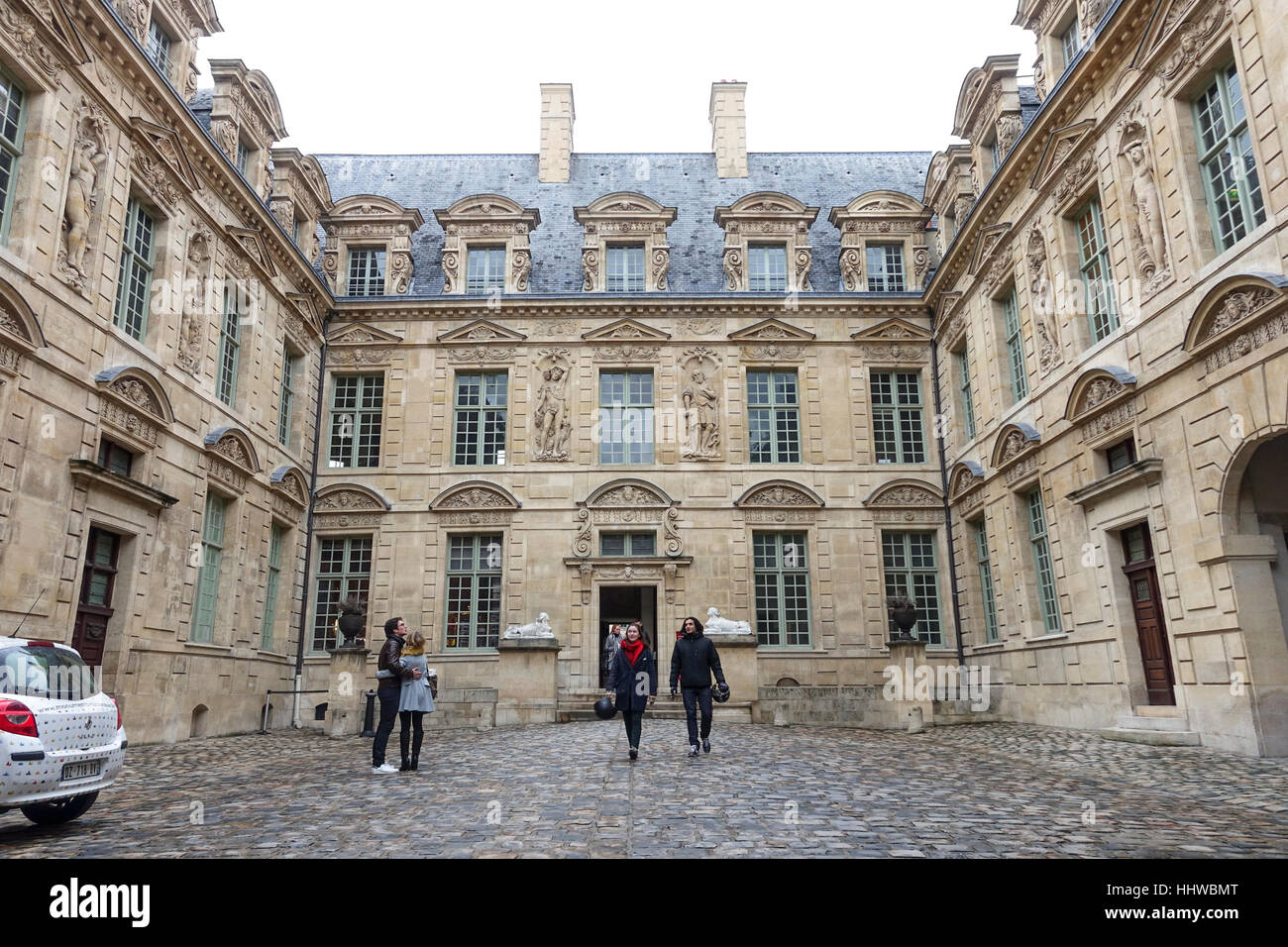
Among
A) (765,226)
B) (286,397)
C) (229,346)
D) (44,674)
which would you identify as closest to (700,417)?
(765,226)

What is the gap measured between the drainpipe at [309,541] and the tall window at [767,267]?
36.4 feet

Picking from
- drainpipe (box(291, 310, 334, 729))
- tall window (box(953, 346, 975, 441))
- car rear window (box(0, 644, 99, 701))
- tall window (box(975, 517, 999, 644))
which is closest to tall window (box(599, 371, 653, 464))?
drainpipe (box(291, 310, 334, 729))

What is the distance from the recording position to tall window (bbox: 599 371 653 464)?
866 inches

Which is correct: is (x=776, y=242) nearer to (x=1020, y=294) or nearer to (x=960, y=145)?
(x=960, y=145)

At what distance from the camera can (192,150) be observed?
632 inches

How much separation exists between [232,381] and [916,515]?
1591 cm

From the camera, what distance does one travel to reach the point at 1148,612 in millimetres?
13328

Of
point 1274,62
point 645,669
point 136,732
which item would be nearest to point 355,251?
point 136,732

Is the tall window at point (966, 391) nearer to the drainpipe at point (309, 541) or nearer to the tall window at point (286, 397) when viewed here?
the drainpipe at point (309, 541)

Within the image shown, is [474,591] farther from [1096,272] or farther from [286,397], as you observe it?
[1096,272]

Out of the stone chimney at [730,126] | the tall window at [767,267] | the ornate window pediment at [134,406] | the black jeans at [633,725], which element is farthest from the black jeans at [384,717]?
the stone chimney at [730,126]

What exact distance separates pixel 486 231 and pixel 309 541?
363 inches

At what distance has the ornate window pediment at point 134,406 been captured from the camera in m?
13.2

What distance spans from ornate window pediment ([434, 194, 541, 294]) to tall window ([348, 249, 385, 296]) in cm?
179
